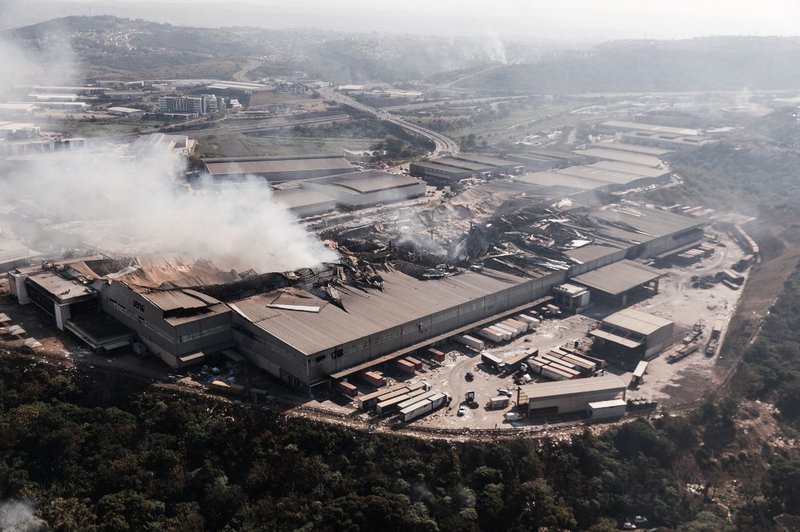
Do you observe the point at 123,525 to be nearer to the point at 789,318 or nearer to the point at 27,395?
the point at 27,395

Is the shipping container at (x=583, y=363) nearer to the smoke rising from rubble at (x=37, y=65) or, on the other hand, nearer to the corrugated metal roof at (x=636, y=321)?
the corrugated metal roof at (x=636, y=321)

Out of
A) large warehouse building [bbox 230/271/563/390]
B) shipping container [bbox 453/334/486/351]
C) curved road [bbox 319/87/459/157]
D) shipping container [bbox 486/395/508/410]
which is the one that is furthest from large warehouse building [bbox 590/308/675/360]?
curved road [bbox 319/87/459/157]

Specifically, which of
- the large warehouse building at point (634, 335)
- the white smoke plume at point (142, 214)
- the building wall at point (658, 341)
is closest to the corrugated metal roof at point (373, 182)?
the white smoke plume at point (142, 214)

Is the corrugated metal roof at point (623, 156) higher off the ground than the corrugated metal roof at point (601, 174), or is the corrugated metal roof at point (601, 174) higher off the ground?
the corrugated metal roof at point (623, 156)

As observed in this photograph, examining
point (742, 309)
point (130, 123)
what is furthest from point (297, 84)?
point (742, 309)

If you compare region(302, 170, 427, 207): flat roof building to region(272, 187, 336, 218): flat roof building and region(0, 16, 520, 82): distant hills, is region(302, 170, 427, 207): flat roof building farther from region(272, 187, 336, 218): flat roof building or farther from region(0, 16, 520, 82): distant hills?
region(0, 16, 520, 82): distant hills

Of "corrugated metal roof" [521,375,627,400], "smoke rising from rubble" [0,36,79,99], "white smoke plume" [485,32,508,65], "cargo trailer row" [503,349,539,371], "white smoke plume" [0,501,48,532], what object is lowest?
"white smoke plume" [0,501,48,532]

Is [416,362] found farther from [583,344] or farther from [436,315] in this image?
[583,344]
